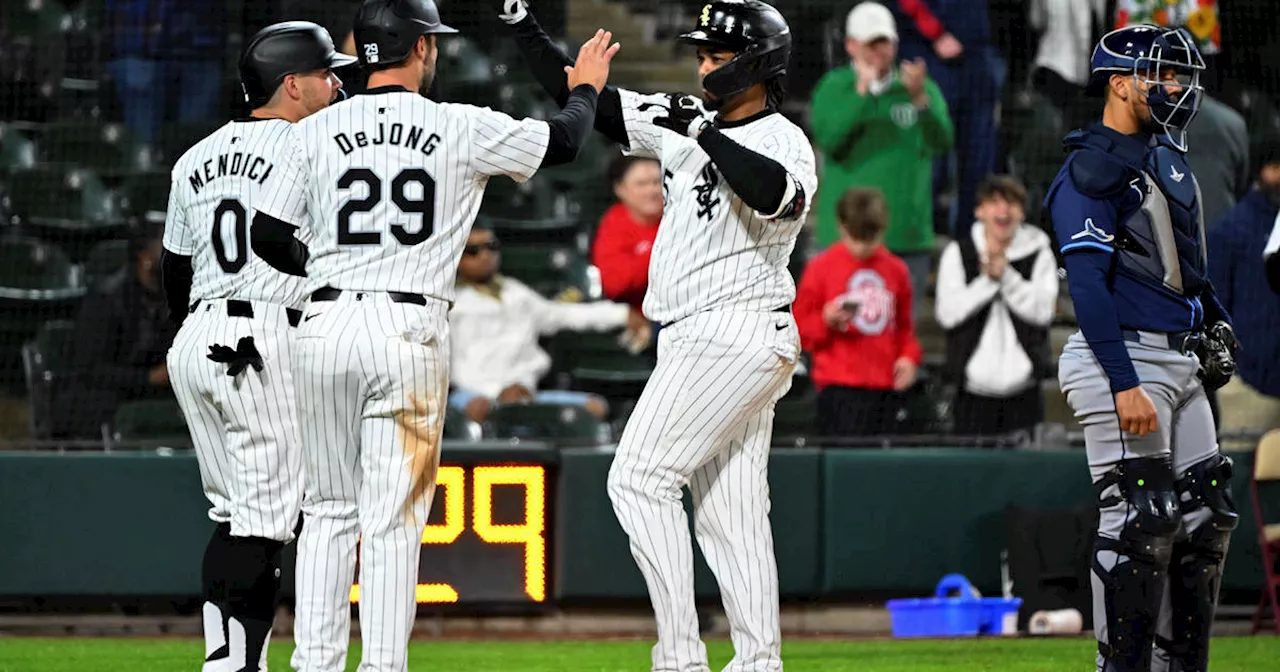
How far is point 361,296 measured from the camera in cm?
488

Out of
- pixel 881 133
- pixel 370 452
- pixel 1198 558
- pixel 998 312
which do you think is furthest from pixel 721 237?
pixel 881 133

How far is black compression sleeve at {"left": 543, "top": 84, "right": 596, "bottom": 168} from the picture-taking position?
16.4 feet

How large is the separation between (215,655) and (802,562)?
3.63 metres

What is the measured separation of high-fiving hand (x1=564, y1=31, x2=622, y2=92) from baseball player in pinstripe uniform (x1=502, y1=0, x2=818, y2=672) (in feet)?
0.52

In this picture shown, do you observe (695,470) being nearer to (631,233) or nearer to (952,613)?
(952,613)

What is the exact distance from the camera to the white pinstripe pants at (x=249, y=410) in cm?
536

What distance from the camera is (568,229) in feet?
34.7

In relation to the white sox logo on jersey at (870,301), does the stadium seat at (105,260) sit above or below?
above

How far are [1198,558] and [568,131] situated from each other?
2.07 metres

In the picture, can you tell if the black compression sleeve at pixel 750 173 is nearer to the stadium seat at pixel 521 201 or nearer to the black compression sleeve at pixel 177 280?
the black compression sleeve at pixel 177 280

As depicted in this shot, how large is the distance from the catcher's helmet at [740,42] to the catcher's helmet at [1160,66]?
93 centimetres

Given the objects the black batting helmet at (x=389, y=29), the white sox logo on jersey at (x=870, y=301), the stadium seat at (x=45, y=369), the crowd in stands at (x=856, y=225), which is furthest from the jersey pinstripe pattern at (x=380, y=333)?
the stadium seat at (x=45, y=369)

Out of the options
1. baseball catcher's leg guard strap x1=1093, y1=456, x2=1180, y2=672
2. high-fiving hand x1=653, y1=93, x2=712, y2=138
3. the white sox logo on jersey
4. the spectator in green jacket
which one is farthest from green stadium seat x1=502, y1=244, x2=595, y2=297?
baseball catcher's leg guard strap x1=1093, y1=456, x2=1180, y2=672

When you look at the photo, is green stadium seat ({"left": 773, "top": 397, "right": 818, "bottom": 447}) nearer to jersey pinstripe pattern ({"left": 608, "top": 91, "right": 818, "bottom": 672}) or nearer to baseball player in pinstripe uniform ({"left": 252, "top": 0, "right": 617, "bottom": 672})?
jersey pinstripe pattern ({"left": 608, "top": 91, "right": 818, "bottom": 672})
